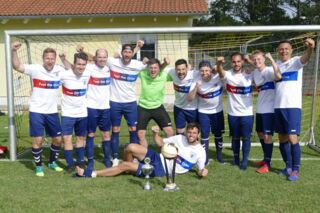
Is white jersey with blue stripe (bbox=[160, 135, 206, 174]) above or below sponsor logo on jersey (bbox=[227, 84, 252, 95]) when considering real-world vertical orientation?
below

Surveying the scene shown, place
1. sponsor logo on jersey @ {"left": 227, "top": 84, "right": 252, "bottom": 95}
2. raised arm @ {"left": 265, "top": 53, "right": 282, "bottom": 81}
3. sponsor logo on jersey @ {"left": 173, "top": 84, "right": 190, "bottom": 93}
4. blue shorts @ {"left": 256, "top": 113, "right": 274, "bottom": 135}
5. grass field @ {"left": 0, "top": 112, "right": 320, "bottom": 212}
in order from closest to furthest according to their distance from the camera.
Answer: grass field @ {"left": 0, "top": 112, "right": 320, "bottom": 212} → raised arm @ {"left": 265, "top": 53, "right": 282, "bottom": 81} → blue shorts @ {"left": 256, "top": 113, "right": 274, "bottom": 135} → sponsor logo on jersey @ {"left": 227, "top": 84, "right": 252, "bottom": 95} → sponsor logo on jersey @ {"left": 173, "top": 84, "right": 190, "bottom": 93}

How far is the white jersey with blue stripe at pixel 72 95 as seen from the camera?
18.9 ft

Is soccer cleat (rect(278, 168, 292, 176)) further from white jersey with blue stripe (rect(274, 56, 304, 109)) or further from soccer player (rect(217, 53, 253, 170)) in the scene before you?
white jersey with blue stripe (rect(274, 56, 304, 109))

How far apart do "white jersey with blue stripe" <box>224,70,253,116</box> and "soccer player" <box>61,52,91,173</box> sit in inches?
83.8

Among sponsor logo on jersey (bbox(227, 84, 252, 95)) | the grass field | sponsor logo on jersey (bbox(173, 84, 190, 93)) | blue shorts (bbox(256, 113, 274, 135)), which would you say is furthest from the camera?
sponsor logo on jersey (bbox(173, 84, 190, 93))

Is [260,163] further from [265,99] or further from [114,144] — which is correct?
[114,144]

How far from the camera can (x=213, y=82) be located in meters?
6.21

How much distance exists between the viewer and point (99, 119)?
6148 millimetres

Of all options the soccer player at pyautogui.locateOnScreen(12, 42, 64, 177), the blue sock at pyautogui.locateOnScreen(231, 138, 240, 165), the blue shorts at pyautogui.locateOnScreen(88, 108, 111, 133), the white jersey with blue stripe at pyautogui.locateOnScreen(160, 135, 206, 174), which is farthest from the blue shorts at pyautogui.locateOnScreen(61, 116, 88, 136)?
the blue sock at pyautogui.locateOnScreen(231, 138, 240, 165)

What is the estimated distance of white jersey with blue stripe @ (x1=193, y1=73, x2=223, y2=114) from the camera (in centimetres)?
620

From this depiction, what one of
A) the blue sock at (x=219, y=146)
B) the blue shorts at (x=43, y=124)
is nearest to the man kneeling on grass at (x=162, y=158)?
the blue shorts at (x=43, y=124)

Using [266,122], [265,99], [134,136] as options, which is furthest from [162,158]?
[265,99]

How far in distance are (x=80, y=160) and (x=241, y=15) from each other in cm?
4224

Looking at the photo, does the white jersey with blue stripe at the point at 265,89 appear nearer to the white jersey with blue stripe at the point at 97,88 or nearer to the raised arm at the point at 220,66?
the raised arm at the point at 220,66
